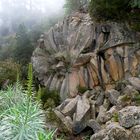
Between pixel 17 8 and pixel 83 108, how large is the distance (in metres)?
52.6

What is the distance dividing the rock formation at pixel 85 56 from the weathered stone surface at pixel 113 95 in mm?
1568

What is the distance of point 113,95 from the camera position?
67.7 ft

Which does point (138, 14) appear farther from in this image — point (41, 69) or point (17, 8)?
point (17, 8)

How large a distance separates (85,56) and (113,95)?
3.78 metres

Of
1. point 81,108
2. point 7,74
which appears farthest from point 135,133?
point 7,74

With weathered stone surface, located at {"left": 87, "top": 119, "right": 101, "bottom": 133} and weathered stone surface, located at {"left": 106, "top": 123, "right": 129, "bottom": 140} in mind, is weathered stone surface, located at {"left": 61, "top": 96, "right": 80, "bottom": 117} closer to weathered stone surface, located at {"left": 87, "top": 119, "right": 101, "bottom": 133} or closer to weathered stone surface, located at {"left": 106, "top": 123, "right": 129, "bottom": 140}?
weathered stone surface, located at {"left": 87, "top": 119, "right": 101, "bottom": 133}

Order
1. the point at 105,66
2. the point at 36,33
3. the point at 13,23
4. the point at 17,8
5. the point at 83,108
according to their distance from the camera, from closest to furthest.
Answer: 1. the point at 83,108
2. the point at 105,66
3. the point at 36,33
4. the point at 13,23
5. the point at 17,8

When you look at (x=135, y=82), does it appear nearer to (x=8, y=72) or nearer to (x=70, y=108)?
(x=70, y=108)

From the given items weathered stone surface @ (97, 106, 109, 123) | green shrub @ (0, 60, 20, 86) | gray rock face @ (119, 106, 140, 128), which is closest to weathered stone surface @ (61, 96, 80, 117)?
weathered stone surface @ (97, 106, 109, 123)

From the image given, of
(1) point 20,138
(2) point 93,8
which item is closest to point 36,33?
(2) point 93,8

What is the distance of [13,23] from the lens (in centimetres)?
6384

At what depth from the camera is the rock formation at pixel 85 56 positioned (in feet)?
73.5

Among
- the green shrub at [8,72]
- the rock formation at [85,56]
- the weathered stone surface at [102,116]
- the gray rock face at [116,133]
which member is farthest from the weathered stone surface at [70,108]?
the gray rock face at [116,133]

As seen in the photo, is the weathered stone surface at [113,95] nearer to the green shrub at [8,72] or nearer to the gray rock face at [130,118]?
the gray rock face at [130,118]
